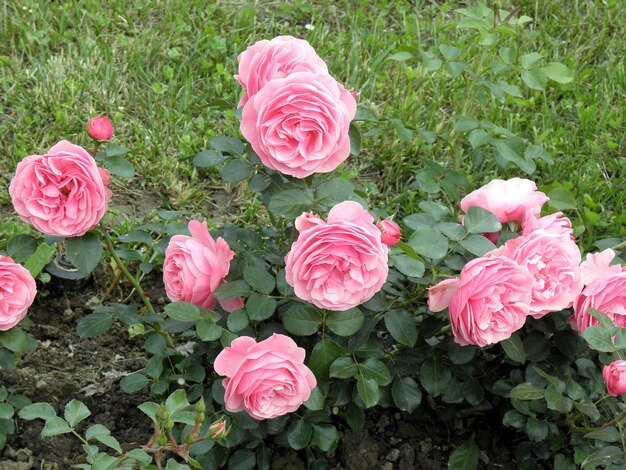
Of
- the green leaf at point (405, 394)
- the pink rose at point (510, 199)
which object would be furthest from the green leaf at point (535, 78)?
the green leaf at point (405, 394)

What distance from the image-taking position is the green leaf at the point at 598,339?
5.90 feet

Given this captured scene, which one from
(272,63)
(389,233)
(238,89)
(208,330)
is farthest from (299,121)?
(238,89)

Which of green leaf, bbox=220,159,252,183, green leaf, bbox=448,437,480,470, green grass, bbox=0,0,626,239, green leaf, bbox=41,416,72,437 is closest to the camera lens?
green leaf, bbox=41,416,72,437

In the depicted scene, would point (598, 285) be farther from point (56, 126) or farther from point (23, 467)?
point (56, 126)

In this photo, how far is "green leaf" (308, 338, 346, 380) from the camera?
192 centimetres

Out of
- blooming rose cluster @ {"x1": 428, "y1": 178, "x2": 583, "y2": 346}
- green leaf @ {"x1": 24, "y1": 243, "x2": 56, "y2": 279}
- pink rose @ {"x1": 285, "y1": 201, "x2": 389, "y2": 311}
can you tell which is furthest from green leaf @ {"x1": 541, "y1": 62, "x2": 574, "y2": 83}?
green leaf @ {"x1": 24, "y1": 243, "x2": 56, "y2": 279}

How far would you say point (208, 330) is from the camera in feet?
6.18

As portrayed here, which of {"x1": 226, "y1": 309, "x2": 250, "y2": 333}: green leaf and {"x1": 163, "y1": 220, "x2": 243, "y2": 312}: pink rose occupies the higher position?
{"x1": 163, "y1": 220, "x2": 243, "y2": 312}: pink rose

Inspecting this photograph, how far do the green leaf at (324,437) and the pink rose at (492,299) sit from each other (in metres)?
0.45

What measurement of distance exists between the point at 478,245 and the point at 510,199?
0.56ft

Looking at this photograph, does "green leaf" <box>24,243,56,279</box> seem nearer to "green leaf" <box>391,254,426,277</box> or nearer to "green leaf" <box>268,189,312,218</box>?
"green leaf" <box>268,189,312,218</box>

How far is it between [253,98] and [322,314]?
48cm

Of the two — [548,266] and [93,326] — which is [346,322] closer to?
[548,266]

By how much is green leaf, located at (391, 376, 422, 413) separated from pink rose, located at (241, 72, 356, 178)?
59cm
